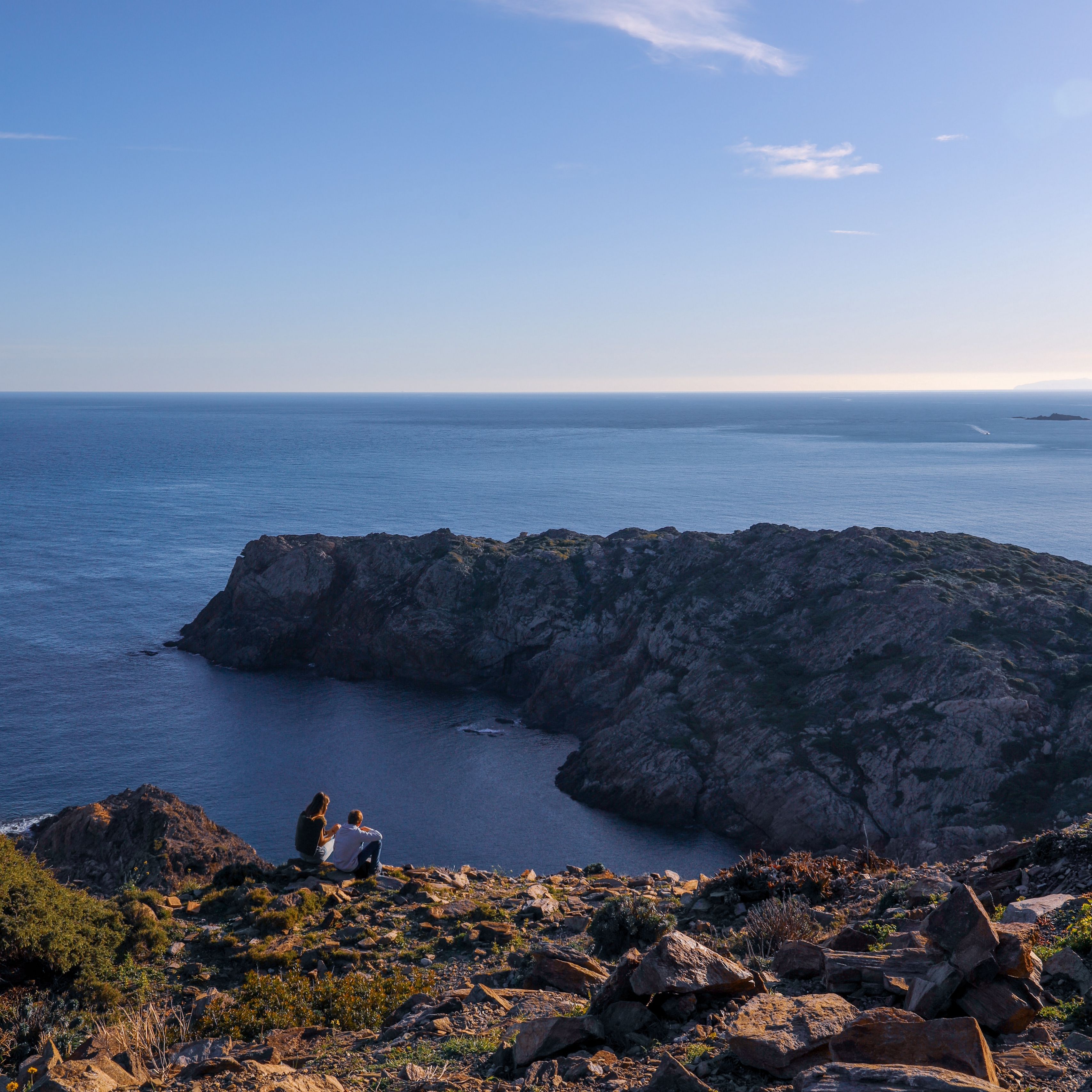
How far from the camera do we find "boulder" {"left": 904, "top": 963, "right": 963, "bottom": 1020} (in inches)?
343

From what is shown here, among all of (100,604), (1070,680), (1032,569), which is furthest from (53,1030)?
(100,604)

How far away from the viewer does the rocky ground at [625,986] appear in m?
8.17

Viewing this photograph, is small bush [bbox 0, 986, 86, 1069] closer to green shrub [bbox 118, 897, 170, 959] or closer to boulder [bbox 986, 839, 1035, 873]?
green shrub [bbox 118, 897, 170, 959]

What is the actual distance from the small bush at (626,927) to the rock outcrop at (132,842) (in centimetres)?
1705

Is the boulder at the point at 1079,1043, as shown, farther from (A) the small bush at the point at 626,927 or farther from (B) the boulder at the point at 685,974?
(A) the small bush at the point at 626,927

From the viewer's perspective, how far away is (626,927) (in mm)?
15547

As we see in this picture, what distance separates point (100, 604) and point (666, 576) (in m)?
65.6

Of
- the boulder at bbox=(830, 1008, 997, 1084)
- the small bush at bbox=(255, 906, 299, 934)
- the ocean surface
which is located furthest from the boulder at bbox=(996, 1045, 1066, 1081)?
the ocean surface

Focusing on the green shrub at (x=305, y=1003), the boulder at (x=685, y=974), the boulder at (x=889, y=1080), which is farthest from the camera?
the green shrub at (x=305, y=1003)

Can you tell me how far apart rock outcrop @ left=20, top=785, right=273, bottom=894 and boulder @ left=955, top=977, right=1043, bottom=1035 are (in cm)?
2501

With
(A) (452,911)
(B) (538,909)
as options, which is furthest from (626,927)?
(A) (452,911)

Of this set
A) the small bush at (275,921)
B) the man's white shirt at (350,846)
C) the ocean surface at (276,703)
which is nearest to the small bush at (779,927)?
the small bush at (275,921)

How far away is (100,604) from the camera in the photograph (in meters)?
94.6

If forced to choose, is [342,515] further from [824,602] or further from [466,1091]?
[466,1091]
